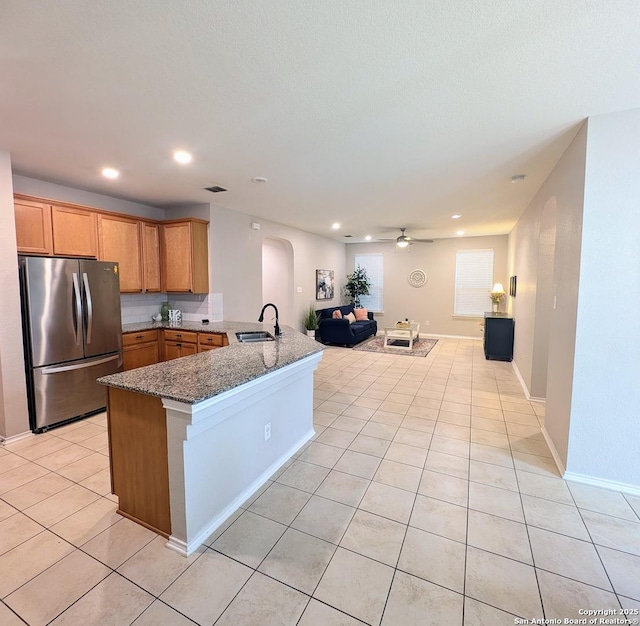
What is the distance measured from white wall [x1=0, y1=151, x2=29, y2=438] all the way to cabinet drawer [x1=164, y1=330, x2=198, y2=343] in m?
1.56

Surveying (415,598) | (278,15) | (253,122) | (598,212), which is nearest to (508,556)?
(415,598)

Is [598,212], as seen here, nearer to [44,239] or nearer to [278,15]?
[278,15]

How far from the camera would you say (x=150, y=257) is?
15.1 ft

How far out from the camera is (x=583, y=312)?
90.5 inches

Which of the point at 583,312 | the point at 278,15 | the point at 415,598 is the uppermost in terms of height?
the point at 278,15

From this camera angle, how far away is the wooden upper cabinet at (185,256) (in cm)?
452

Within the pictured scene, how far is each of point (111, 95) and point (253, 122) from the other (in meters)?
0.85

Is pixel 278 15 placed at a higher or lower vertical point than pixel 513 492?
higher

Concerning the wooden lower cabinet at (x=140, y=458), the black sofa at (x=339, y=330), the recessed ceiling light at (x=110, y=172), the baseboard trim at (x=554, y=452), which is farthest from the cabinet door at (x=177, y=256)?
the baseboard trim at (x=554, y=452)

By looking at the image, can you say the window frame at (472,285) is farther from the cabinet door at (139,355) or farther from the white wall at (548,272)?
the cabinet door at (139,355)

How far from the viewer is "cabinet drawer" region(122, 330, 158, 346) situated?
4.03 meters

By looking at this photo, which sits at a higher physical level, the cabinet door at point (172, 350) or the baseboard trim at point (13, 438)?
the cabinet door at point (172, 350)

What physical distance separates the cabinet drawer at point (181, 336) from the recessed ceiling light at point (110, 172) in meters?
1.95

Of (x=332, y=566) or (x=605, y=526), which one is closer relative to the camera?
(x=332, y=566)
